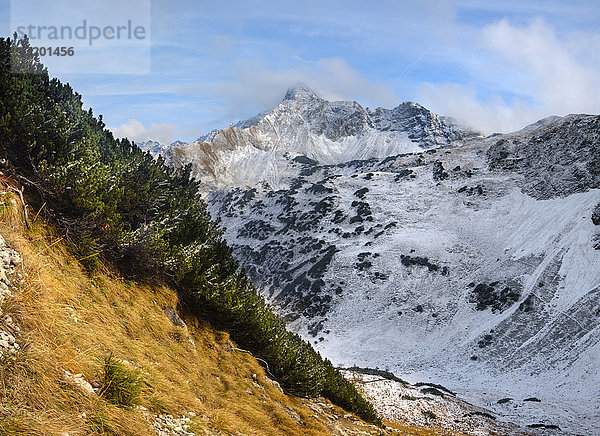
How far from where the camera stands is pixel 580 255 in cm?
5141

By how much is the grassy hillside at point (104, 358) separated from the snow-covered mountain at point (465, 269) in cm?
2864

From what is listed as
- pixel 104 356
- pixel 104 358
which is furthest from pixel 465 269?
pixel 104 358

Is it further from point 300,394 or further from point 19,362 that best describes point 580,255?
point 19,362

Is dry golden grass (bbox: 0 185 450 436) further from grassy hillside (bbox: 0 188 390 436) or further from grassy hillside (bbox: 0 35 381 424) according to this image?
grassy hillside (bbox: 0 35 381 424)

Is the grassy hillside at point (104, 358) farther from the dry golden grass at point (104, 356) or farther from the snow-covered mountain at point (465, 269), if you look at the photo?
the snow-covered mountain at point (465, 269)

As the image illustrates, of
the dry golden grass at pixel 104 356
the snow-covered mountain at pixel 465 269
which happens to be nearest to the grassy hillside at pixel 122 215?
the dry golden grass at pixel 104 356

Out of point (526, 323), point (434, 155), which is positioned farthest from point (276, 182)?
point (526, 323)

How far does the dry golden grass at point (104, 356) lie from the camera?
3740mm

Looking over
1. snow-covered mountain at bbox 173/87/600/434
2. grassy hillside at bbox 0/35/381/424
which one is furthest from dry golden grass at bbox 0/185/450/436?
snow-covered mountain at bbox 173/87/600/434

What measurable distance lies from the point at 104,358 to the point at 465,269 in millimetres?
63360

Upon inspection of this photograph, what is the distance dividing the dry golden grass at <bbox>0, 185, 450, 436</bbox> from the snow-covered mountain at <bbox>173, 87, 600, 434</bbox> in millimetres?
28535

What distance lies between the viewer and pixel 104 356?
5.27 m

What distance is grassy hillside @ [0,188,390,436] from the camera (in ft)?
12.3

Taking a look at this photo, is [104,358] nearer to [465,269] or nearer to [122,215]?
[122,215]
